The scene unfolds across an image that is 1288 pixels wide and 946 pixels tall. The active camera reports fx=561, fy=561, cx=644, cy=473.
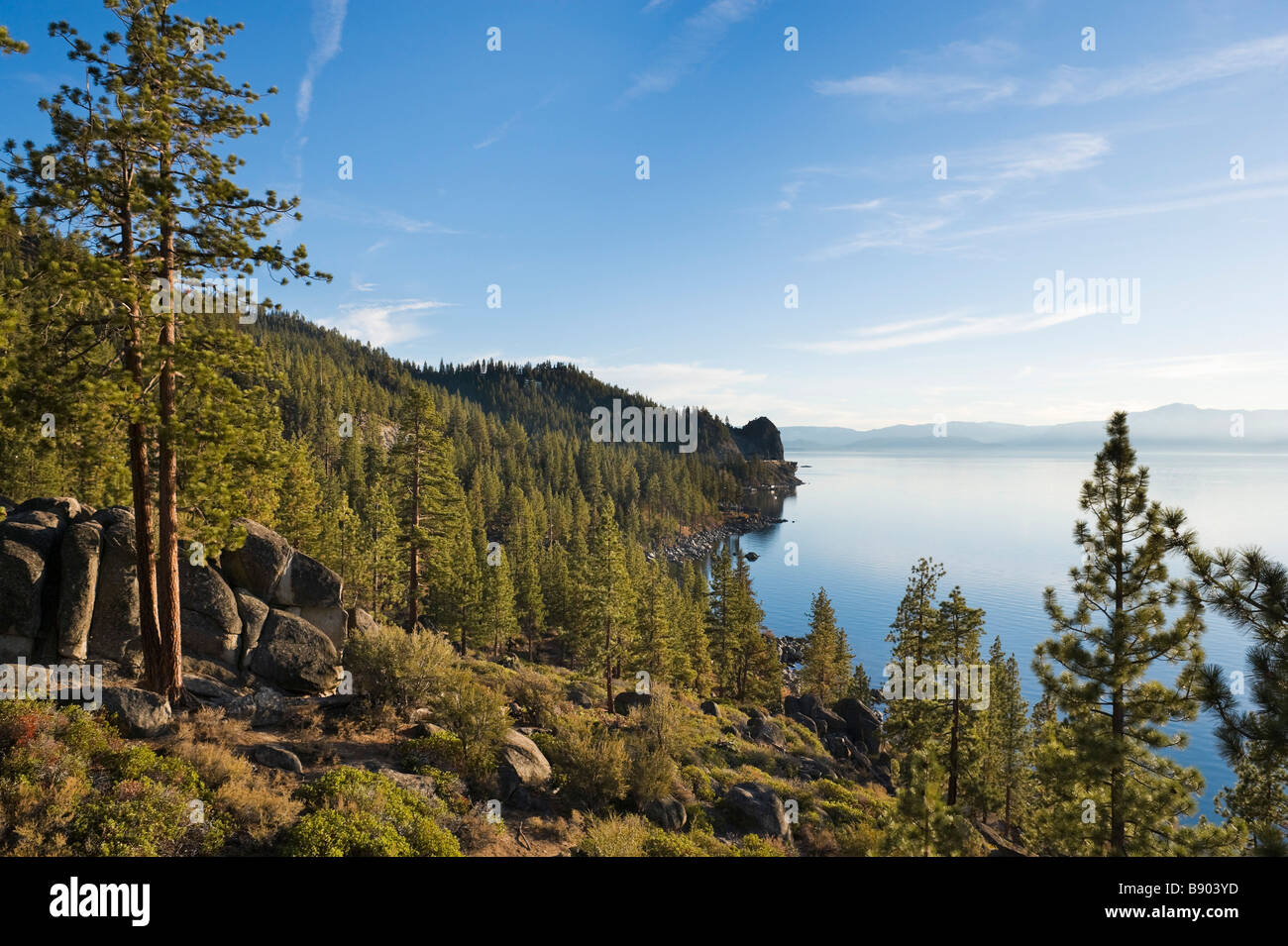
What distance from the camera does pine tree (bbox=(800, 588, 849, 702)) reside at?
51.3 meters

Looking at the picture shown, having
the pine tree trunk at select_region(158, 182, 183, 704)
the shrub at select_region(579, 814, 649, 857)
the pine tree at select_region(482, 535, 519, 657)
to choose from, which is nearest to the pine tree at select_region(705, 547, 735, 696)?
the pine tree at select_region(482, 535, 519, 657)

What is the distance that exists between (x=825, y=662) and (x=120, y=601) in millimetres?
49071

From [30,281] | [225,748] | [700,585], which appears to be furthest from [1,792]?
[700,585]

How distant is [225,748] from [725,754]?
64.8 ft

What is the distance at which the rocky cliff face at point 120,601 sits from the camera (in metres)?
16.0

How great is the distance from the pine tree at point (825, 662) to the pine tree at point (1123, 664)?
36.9 m

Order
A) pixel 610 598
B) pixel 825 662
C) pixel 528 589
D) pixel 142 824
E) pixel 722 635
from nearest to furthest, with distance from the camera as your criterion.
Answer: pixel 142 824 → pixel 610 598 → pixel 722 635 → pixel 825 662 → pixel 528 589

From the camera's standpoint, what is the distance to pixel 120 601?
17.0 metres

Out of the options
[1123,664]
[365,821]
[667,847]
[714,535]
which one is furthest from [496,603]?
[714,535]

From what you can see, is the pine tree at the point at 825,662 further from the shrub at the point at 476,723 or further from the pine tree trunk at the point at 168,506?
the pine tree trunk at the point at 168,506

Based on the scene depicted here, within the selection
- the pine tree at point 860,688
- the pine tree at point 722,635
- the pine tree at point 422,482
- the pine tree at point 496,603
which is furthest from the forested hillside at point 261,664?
the pine tree at point 860,688

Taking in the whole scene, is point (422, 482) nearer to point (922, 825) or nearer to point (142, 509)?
point (142, 509)

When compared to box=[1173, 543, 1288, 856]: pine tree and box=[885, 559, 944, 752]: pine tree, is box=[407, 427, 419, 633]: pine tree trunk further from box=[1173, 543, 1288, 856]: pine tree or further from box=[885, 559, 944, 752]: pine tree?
box=[1173, 543, 1288, 856]: pine tree
